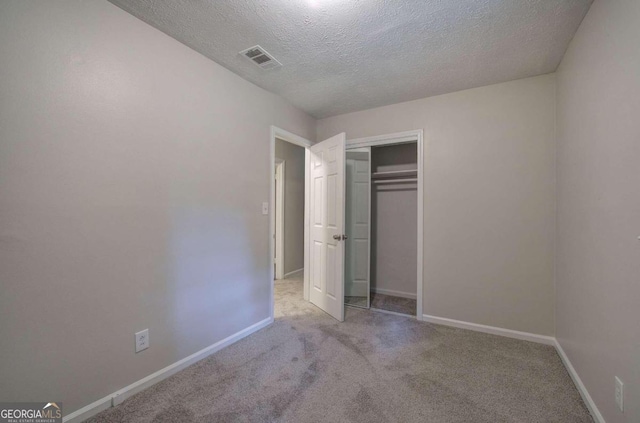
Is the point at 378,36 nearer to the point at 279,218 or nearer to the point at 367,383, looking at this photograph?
the point at 367,383

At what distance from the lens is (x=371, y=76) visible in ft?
7.98

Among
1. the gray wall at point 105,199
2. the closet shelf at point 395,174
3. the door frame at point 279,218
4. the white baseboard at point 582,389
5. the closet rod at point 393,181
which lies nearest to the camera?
the gray wall at point 105,199

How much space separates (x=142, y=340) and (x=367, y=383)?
5.15 ft

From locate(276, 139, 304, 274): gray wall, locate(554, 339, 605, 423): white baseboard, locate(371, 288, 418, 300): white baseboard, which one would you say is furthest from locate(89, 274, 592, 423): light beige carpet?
locate(276, 139, 304, 274): gray wall

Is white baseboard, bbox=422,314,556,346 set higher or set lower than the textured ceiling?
lower

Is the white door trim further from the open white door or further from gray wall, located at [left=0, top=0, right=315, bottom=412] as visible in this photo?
gray wall, located at [left=0, top=0, right=315, bottom=412]

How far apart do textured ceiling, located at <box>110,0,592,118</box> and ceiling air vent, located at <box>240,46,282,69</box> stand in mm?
46

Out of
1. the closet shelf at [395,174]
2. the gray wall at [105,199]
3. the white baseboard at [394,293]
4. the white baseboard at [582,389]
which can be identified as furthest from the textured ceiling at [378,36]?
the white baseboard at [394,293]

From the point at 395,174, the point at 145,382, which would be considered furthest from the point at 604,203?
the point at 145,382

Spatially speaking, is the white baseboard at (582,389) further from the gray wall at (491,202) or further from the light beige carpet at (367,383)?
the gray wall at (491,202)

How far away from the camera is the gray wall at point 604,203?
1.19 metres

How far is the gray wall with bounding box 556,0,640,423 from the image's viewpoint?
1.19 meters

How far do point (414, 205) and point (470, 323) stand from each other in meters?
1.64

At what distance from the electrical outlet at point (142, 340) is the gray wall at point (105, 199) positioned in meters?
0.03
